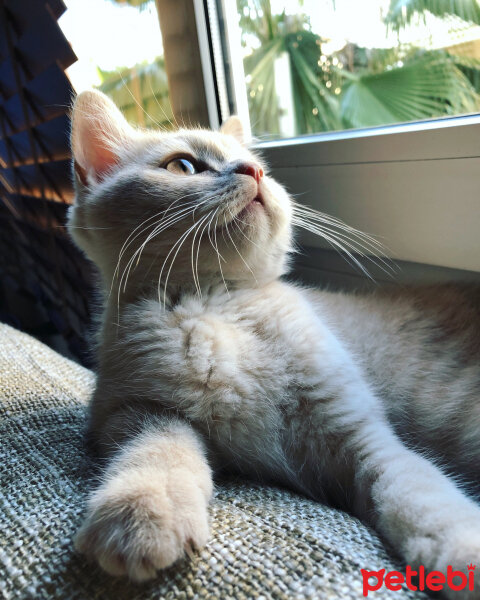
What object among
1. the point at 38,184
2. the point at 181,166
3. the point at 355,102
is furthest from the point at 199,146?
the point at 38,184

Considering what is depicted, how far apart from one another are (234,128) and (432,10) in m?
0.44

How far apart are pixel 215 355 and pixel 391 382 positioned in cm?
31

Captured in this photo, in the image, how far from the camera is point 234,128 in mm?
1135

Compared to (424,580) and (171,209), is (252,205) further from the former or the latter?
(424,580)

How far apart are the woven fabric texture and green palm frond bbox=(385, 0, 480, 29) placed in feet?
2.79

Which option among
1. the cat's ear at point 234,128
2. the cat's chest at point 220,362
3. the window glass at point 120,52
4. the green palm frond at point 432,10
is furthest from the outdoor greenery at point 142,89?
the cat's chest at point 220,362

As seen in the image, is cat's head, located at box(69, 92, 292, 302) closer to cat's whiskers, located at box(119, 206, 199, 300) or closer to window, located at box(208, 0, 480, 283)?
cat's whiskers, located at box(119, 206, 199, 300)

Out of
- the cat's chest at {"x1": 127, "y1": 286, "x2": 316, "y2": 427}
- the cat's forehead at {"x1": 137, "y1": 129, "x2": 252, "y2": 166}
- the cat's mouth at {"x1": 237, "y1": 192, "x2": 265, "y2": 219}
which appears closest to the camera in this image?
the cat's chest at {"x1": 127, "y1": 286, "x2": 316, "y2": 427}

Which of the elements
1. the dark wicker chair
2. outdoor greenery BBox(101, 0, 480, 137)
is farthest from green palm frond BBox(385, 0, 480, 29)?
the dark wicker chair

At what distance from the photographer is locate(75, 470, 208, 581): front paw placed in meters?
0.48

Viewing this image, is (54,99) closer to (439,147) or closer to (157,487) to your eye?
(439,147)

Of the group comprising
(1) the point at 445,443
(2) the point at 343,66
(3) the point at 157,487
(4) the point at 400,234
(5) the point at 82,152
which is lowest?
A: (1) the point at 445,443

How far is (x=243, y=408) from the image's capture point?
702 mm

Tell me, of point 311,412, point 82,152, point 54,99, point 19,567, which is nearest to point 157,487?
point 19,567
